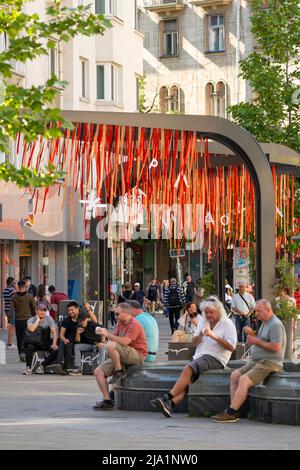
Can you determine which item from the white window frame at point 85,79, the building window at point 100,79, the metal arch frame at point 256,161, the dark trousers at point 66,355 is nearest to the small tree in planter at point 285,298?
the metal arch frame at point 256,161

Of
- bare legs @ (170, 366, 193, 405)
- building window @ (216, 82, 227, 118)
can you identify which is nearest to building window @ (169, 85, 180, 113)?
building window @ (216, 82, 227, 118)

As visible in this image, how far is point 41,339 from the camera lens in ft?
76.4

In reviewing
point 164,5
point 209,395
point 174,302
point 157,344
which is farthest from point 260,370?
point 164,5

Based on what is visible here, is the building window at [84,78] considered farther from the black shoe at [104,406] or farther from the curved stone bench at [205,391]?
the black shoe at [104,406]

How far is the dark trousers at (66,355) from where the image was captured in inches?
895

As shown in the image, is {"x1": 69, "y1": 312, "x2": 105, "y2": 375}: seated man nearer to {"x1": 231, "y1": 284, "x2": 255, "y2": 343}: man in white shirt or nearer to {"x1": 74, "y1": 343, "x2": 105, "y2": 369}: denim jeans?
{"x1": 74, "y1": 343, "x2": 105, "y2": 369}: denim jeans

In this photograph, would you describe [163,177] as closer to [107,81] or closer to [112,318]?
[112,318]

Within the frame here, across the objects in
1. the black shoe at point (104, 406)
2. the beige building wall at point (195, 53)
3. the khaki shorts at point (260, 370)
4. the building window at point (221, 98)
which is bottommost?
the black shoe at point (104, 406)

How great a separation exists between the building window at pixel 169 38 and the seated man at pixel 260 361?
180ft

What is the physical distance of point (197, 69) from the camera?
68.0 m

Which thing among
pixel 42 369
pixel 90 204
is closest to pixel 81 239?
pixel 90 204

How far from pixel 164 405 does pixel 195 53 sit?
53996 mm

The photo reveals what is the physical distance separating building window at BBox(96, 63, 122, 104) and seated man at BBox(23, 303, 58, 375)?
24885 mm
